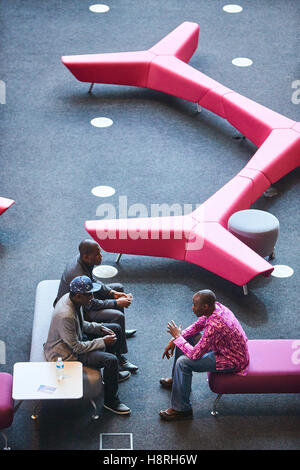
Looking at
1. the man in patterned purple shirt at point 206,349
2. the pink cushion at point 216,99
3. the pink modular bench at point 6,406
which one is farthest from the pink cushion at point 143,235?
the pink cushion at point 216,99

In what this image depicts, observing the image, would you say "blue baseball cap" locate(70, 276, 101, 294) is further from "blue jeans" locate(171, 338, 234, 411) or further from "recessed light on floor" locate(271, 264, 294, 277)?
"recessed light on floor" locate(271, 264, 294, 277)

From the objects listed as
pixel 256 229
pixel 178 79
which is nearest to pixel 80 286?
pixel 256 229

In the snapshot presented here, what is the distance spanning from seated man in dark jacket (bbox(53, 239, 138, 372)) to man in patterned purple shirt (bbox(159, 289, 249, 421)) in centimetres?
52

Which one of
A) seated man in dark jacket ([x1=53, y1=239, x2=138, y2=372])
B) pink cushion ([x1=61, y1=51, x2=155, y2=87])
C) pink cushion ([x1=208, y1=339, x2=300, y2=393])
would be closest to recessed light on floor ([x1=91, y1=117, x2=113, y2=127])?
pink cushion ([x1=61, y1=51, x2=155, y2=87])

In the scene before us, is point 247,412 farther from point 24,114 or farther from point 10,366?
point 24,114

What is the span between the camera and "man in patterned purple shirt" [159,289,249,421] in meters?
5.21

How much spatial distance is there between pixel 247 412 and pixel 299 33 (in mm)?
7164

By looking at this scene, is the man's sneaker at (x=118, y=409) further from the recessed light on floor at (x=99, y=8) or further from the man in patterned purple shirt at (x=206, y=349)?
the recessed light on floor at (x=99, y=8)

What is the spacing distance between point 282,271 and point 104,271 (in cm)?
170

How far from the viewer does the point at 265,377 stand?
17.6 feet

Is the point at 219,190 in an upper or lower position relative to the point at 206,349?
upper

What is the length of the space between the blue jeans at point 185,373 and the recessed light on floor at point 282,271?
Result: 1.79 meters

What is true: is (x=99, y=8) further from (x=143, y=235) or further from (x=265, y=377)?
(x=265, y=377)

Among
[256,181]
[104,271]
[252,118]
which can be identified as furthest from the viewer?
[252,118]
